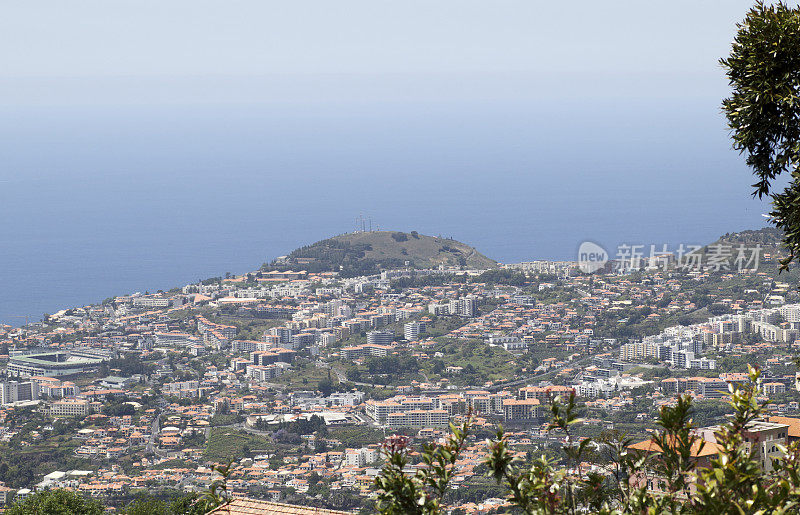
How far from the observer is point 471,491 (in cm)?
2036

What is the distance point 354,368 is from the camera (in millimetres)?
35500

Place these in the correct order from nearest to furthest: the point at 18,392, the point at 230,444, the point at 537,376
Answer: the point at 230,444
the point at 18,392
the point at 537,376

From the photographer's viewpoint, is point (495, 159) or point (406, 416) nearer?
point (406, 416)

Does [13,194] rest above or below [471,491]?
above

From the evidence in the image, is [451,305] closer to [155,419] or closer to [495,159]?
[155,419]

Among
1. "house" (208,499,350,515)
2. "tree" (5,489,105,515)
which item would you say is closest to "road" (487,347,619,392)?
"tree" (5,489,105,515)

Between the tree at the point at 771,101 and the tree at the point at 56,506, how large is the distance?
27.1 ft

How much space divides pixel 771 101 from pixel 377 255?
155 feet

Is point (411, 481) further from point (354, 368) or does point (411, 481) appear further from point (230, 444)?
point (354, 368)

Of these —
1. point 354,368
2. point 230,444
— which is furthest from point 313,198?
point 230,444

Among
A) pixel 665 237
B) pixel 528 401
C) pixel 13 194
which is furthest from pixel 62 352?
pixel 13 194

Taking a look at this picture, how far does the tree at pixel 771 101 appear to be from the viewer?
4746 millimetres

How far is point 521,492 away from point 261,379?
1244 inches

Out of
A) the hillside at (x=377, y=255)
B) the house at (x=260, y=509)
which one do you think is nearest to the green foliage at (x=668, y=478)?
the house at (x=260, y=509)
